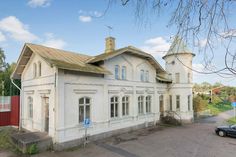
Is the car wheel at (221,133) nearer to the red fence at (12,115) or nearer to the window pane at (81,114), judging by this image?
the window pane at (81,114)

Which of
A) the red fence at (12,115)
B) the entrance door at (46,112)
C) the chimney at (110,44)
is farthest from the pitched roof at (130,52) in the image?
the red fence at (12,115)

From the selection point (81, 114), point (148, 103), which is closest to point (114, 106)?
point (81, 114)

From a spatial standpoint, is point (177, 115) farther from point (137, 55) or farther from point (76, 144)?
point (76, 144)

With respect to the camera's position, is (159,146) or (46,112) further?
(46,112)

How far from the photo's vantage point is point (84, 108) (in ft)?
44.2

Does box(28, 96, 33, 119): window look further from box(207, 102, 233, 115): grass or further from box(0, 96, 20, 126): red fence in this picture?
box(207, 102, 233, 115): grass

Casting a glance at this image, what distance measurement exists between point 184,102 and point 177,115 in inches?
69.9

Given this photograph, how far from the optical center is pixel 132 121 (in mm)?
17500

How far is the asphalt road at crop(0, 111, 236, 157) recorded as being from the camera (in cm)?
1112

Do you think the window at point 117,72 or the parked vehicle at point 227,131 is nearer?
the parked vehicle at point 227,131

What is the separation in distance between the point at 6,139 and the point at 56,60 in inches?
292

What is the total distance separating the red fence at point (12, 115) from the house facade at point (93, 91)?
154 centimetres

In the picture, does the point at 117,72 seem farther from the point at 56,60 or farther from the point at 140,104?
the point at 56,60

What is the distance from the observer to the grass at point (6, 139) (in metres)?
12.4
